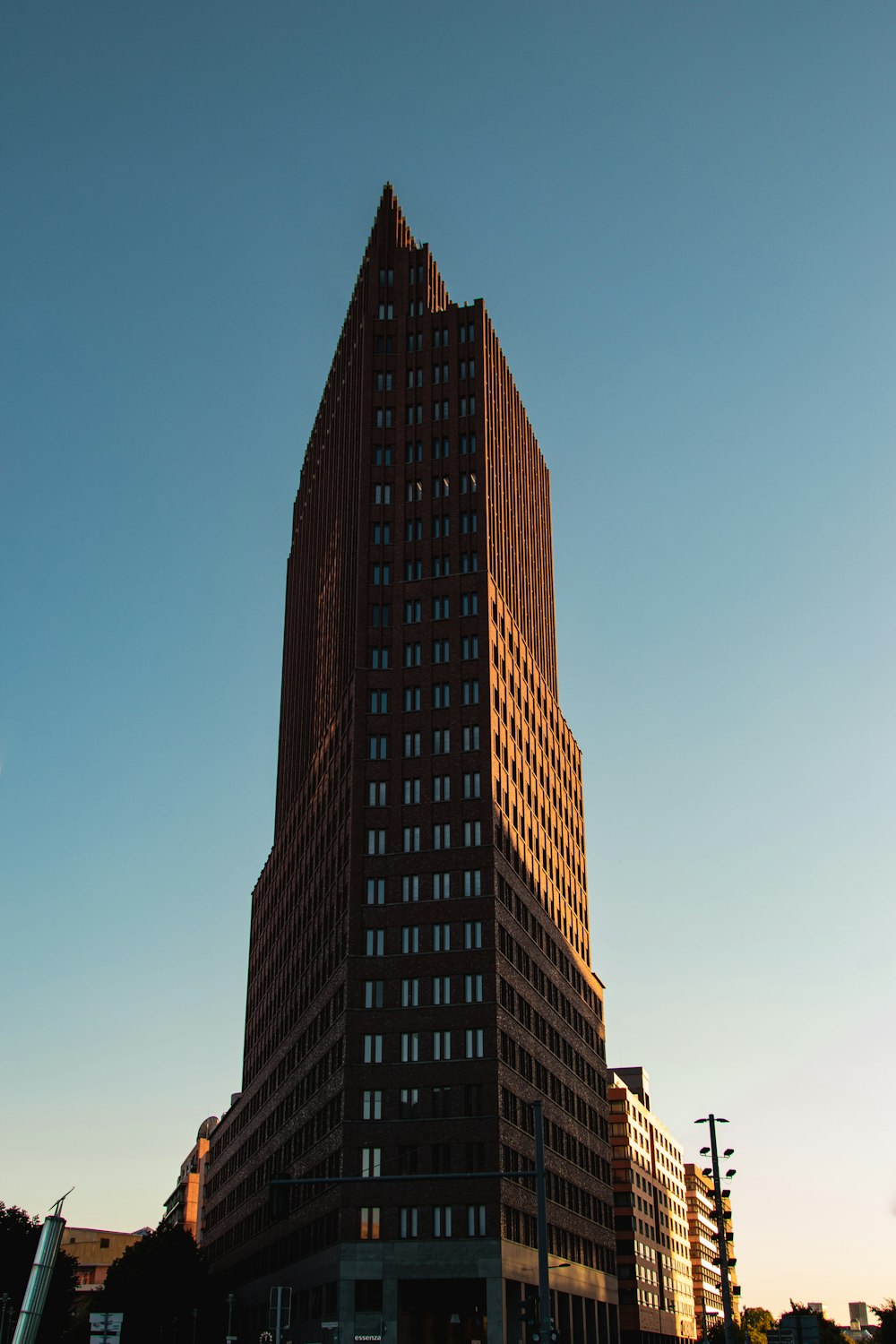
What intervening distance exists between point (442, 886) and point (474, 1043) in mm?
10626

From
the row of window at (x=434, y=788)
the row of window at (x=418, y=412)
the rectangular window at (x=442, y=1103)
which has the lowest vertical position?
the rectangular window at (x=442, y=1103)

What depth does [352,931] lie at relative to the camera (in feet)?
278

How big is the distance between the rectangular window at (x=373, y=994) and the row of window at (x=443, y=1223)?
1260 cm

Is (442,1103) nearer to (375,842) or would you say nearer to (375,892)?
(375,892)

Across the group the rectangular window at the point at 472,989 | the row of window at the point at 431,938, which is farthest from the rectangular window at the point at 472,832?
the rectangular window at the point at 472,989

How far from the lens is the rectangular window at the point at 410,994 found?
266ft

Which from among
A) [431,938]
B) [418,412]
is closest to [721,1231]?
[431,938]

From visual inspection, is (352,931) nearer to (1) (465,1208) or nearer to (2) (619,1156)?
(1) (465,1208)

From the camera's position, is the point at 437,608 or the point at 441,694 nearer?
the point at 441,694

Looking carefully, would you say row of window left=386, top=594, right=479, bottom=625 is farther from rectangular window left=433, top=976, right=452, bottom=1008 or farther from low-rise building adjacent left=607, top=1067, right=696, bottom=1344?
low-rise building adjacent left=607, top=1067, right=696, bottom=1344

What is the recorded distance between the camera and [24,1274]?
101 meters

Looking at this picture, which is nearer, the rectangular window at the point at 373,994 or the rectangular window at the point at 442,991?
the rectangular window at the point at 442,991

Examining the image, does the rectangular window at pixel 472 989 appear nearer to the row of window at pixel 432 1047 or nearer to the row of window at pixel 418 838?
the row of window at pixel 432 1047

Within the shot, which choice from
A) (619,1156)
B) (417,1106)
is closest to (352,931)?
(417,1106)
